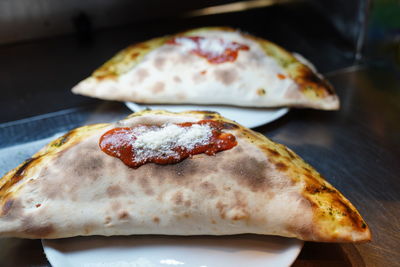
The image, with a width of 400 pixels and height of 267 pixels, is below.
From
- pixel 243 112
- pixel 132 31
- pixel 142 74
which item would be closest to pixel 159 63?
pixel 142 74

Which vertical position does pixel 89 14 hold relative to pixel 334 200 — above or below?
above

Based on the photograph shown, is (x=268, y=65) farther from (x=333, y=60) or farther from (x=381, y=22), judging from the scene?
(x=381, y=22)

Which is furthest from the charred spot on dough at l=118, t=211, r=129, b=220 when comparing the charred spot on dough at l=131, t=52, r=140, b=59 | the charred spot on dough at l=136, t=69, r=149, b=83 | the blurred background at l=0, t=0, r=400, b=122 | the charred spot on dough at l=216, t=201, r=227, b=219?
the charred spot on dough at l=131, t=52, r=140, b=59

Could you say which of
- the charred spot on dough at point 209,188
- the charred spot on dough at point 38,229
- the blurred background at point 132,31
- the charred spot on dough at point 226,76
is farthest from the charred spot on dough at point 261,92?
the charred spot on dough at point 38,229

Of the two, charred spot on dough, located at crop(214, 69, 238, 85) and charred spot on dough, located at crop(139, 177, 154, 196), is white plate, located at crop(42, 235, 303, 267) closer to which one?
charred spot on dough, located at crop(139, 177, 154, 196)

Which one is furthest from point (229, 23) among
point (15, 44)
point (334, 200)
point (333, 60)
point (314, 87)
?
point (334, 200)

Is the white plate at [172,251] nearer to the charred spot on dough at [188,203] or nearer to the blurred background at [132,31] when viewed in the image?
the charred spot on dough at [188,203]
